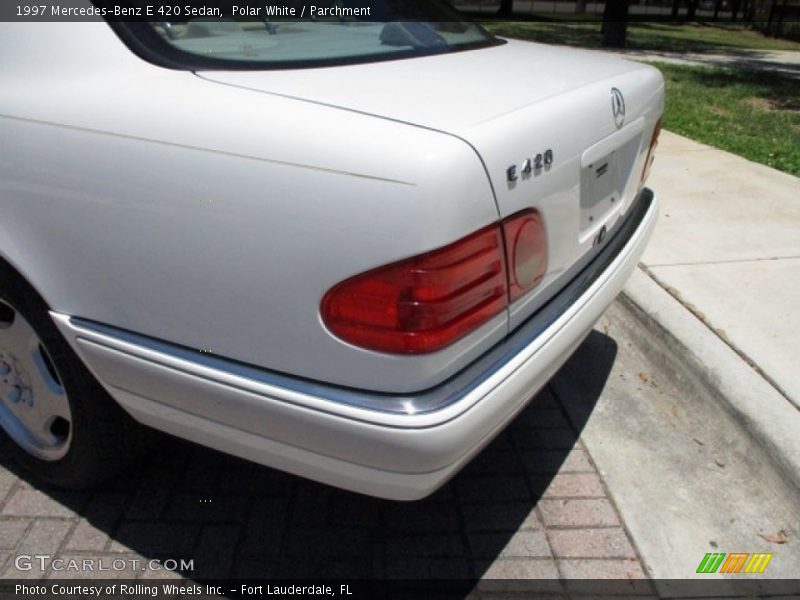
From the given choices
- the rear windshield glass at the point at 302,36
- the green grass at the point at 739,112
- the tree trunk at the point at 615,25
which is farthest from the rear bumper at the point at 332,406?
the tree trunk at the point at 615,25

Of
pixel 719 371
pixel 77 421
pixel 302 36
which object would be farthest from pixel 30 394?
pixel 719 371

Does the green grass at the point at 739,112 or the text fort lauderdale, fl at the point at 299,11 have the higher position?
the text fort lauderdale, fl at the point at 299,11

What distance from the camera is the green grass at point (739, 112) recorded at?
21.3 ft

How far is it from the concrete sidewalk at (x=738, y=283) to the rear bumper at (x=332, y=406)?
1124 mm

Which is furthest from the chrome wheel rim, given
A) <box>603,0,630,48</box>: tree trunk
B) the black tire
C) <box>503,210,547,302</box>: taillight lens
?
<box>603,0,630,48</box>: tree trunk

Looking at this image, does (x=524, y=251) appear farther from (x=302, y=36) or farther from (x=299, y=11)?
(x=299, y=11)

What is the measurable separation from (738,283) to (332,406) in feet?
9.22

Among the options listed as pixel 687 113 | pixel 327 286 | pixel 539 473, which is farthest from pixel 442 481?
pixel 687 113

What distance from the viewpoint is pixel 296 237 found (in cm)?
159

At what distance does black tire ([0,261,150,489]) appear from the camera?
6.92ft

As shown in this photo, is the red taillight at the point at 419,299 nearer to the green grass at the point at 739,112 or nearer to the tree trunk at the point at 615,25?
the green grass at the point at 739,112

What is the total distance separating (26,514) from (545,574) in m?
1.67

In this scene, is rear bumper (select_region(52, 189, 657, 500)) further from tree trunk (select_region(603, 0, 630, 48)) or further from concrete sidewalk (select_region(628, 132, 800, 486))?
tree trunk (select_region(603, 0, 630, 48))

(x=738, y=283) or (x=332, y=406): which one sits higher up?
(x=332, y=406)
